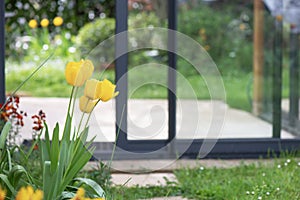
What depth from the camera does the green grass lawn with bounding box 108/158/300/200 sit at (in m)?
3.57

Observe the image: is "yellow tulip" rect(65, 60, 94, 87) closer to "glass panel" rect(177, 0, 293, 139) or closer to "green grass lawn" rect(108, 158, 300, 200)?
"green grass lawn" rect(108, 158, 300, 200)

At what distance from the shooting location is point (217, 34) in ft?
20.0

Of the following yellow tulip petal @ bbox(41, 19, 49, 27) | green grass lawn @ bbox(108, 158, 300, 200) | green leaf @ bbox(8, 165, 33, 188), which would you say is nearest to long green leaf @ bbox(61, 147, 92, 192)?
green leaf @ bbox(8, 165, 33, 188)

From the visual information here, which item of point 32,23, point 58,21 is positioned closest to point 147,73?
point 58,21

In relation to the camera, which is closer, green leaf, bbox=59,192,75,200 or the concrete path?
green leaf, bbox=59,192,75,200

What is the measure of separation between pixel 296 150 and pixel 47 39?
7.56 ft

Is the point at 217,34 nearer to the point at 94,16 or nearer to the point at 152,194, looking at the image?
the point at 94,16

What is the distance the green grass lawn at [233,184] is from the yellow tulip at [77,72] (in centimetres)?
93

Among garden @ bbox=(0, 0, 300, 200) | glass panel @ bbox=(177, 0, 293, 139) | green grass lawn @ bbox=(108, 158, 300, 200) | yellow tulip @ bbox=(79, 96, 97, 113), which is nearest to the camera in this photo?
yellow tulip @ bbox=(79, 96, 97, 113)

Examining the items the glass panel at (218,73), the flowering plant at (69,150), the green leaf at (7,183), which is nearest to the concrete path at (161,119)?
the glass panel at (218,73)

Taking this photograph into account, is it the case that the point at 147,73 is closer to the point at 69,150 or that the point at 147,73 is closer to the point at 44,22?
the point at 44,22

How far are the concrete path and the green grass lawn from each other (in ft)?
2.35

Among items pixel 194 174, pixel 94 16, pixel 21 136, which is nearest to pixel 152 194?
pixel 194 174

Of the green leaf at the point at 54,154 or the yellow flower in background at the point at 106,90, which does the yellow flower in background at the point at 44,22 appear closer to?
the green leaf at the point at 54,154
